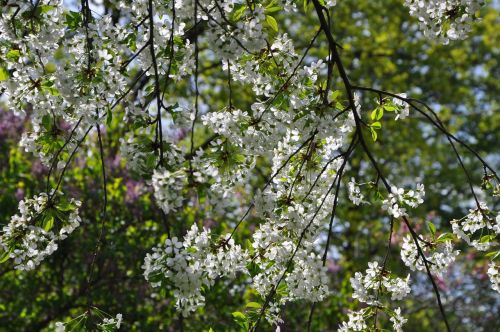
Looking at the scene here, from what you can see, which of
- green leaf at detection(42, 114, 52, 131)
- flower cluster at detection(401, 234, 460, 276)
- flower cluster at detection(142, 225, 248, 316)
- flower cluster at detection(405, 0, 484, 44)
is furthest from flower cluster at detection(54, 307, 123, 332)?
flower cluster at detection(405, 0, 484, 44)

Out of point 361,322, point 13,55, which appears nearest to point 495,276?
point 361,322

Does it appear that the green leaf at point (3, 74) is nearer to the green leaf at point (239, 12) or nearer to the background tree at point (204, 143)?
the background tree at point (204, 143)

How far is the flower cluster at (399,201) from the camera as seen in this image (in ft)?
8.13

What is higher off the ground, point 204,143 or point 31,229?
point 204,143

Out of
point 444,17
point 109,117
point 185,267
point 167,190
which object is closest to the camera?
point 167,190

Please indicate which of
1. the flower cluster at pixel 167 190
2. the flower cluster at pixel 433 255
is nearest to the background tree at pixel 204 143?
the flower cluster at pixel 167 190

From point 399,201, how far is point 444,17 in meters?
0.78

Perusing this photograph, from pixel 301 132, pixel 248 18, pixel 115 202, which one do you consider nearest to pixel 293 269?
pixel 301 132

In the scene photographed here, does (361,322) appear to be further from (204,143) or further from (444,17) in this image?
(444,17)

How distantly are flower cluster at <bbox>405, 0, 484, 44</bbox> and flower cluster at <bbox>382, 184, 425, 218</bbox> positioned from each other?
659 mm

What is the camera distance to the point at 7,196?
17.3 feet

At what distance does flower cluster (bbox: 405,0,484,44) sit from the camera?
2570 millimetres

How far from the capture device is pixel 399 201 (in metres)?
2.53

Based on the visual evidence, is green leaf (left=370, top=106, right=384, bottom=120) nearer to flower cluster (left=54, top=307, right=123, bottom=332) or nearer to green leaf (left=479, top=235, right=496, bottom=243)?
green leaf (left=479, top=235, right=496, bottom=243)
